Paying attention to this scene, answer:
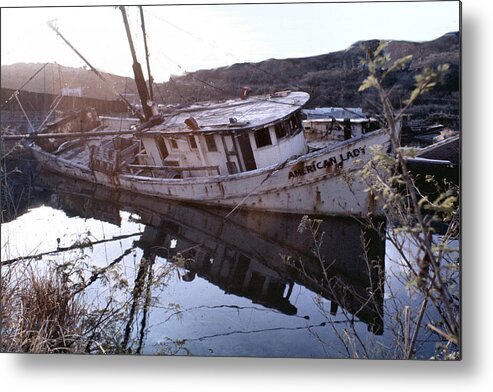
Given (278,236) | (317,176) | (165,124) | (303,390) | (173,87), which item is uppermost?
(173,87)

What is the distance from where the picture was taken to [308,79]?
3012mm

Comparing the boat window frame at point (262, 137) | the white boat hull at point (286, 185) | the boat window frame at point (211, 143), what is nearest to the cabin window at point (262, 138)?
the boat window frame at point (262, 137)

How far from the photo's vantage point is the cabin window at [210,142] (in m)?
3.32

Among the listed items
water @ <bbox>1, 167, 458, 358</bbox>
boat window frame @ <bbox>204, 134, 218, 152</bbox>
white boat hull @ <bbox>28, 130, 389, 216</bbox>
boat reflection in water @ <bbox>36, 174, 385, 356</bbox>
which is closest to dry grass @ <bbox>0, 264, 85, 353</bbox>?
water @ <bbox>1, 167, 458, 358</bbox>

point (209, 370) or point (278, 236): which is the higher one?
point (278, 236)

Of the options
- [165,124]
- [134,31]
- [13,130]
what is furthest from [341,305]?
[13,130]

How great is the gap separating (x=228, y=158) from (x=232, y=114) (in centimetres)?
28

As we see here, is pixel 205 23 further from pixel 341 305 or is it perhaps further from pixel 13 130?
pixel 341 305

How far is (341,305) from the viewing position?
3102mm

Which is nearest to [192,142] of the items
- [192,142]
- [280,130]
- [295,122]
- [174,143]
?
[192,142]

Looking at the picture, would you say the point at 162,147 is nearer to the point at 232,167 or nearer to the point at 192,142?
the point at 192,142

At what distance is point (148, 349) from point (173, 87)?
1568 millimetres

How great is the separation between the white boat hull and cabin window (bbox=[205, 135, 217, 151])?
0.60 ft

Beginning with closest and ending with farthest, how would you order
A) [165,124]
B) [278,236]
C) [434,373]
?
[434,373] → [278,236] → [165,124]
